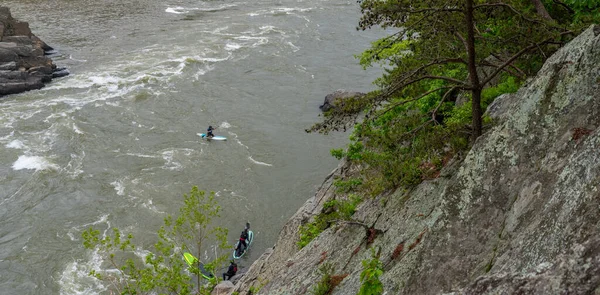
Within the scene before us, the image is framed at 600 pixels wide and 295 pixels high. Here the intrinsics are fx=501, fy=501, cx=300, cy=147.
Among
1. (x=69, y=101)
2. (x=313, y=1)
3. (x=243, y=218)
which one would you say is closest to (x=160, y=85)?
(x=69, y=101)

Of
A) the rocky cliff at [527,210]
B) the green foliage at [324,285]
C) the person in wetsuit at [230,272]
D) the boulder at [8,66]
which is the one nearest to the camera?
the rocky cliff at [527,210]

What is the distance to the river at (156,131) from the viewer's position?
25797 mm

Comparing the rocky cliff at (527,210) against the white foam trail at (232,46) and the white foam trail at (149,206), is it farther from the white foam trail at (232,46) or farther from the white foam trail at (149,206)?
the white foam trail at (232,46)

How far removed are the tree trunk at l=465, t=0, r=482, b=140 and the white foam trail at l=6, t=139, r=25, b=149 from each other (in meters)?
30.3

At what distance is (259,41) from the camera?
5169cm

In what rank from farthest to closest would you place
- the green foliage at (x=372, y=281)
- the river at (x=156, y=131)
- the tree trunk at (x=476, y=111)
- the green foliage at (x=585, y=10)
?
the river at (x=156, y=131) < the green foliage at (x=585, y=10) < the tree trunk at (x=476, y=111) < the green foliage at (x=372, y=281)

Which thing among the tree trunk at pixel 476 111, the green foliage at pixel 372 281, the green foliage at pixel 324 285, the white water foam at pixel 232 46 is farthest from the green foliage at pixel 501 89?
the white water foam at pixel 232 46

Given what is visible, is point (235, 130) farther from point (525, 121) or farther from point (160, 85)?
point (525, 121)

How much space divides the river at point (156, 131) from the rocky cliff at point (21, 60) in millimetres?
1062

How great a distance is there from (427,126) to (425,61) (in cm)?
167

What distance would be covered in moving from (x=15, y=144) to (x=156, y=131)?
342 inches

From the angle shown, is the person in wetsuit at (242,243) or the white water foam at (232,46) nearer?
the person in wetsuit at (242,243)

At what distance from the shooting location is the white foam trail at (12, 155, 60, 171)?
29844mm

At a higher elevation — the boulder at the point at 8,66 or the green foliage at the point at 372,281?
the green foliage at the point at 372,281
